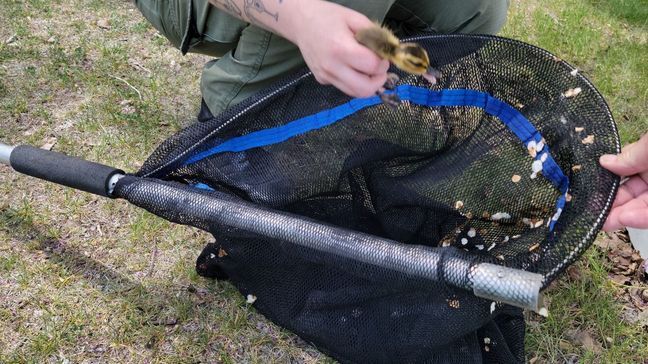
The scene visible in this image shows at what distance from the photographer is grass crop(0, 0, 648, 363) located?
5.18ft

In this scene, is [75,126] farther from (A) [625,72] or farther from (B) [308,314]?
(A) [625,72]

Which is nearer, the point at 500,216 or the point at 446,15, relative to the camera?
the point at 500,216

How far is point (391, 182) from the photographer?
5.17ft

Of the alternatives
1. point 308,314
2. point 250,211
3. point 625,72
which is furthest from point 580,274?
point 625,72

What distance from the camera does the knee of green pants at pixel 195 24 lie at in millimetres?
1637

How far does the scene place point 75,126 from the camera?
2158 mm

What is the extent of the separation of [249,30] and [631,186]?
103cm

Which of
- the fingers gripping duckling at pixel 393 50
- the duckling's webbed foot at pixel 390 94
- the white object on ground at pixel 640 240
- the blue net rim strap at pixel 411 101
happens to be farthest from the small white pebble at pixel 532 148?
the white object on ground at pixel 640 240

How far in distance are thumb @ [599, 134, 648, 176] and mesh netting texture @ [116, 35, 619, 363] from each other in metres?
0.08

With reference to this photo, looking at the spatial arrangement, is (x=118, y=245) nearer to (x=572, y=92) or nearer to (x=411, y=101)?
(x=411, y=101)

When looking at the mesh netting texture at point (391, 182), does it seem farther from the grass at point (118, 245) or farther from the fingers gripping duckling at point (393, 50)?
the fingers gripping duckling at point (393, 50)

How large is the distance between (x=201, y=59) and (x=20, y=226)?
1.08 metres

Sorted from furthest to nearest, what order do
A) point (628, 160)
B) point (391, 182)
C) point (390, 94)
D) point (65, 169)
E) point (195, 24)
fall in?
point (195, 24), point (391, 182), point (65, 169), point (390, 94), point (628, 160)

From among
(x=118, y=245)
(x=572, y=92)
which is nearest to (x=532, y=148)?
(x=572, y=92)
